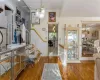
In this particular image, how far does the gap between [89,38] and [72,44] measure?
185 cm

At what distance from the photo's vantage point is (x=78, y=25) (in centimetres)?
775

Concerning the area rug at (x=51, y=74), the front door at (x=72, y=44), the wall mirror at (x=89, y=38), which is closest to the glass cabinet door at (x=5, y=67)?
the area rug at (x=51, y=74)

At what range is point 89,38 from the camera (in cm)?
892

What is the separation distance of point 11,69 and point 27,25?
19.7 ft

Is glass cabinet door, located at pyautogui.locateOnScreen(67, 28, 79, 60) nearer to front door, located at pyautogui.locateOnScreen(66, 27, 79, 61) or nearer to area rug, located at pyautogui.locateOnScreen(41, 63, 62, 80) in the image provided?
front door, located at pyautogui.locateOnScreen(66, 27, 79, 61)

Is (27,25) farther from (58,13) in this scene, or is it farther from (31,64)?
(31,64)

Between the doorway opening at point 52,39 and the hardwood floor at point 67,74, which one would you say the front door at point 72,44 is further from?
the doorway opening at point 52,39

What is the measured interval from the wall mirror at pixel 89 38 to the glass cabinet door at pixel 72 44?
3.19 feet

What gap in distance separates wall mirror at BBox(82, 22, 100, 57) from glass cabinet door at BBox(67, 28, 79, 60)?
3.19ft

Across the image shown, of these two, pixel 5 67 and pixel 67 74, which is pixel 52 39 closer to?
pixel 67 74

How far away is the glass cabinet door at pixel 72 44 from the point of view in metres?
7.58

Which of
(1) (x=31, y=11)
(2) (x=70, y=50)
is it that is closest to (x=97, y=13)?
(2) (x=70, y=50)

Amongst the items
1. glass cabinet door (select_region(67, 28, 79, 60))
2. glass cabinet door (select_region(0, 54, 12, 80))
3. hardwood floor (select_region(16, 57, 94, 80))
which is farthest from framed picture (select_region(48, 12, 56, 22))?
glass cabinet door (select_region(0, 54, 12, 80))

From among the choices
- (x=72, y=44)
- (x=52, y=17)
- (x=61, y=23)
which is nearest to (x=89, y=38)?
(x=72, y=44)
